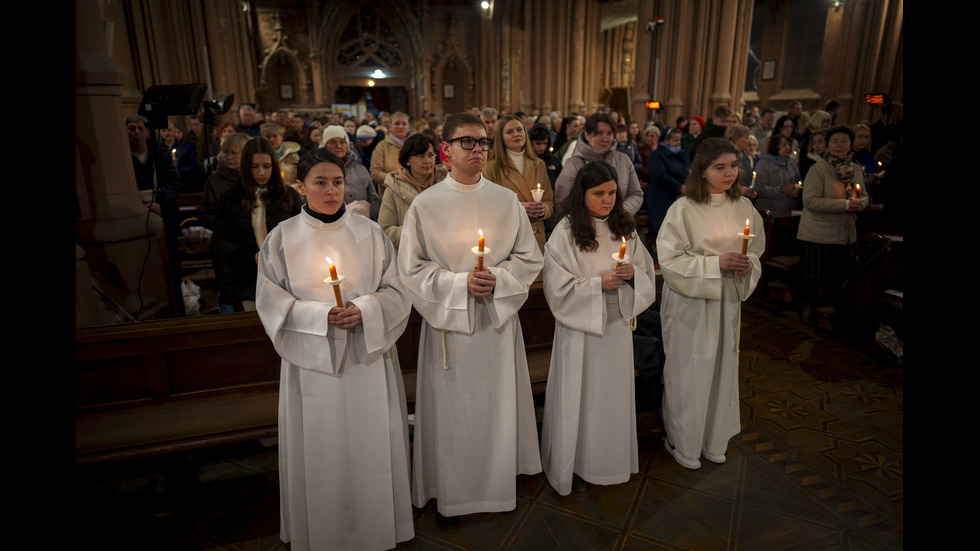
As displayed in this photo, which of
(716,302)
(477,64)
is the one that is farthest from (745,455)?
(477,64)

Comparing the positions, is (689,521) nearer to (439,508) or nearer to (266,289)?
(439,508)

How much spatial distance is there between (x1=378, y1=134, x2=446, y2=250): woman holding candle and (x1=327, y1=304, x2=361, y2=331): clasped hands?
1.31 meters

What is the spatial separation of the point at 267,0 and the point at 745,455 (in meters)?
28.6

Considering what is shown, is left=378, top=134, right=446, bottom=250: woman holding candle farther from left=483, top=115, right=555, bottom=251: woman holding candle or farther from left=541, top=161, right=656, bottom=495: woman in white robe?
left=541, top=161, right=656, bottom=495: woman in white robe

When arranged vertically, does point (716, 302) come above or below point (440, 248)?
below

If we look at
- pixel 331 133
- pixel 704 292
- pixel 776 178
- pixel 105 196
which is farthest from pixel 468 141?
pixel 776 178

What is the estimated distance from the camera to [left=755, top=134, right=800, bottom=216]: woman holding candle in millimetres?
5871

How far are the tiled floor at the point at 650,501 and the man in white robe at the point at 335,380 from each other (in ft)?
1.18

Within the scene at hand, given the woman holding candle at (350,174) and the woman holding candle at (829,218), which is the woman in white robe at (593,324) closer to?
the woman holding candle at (350,174)

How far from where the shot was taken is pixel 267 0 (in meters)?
25.3

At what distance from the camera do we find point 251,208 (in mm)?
3432

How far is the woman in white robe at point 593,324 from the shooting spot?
268 cm

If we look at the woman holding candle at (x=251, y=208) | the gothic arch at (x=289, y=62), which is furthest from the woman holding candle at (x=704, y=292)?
the gothic arch at (x=289, y=62)

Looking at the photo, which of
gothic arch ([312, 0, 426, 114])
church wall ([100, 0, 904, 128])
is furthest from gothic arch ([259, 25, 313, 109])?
gothic arch ([312, 0, 426, 114])
